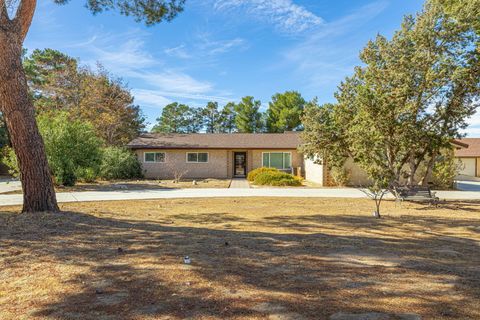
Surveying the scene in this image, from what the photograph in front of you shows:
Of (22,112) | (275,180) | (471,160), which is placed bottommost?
(275,180)

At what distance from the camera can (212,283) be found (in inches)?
147

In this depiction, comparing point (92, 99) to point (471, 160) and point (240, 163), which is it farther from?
point (471, 160)

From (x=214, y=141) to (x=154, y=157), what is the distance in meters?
5.09

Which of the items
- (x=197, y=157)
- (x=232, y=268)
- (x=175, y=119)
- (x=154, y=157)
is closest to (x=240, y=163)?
(x=197, y=157)

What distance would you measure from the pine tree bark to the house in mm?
17421

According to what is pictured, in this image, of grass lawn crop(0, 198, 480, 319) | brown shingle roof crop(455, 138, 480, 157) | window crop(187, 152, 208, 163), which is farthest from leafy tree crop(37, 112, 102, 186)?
brown shingle roof crop(455, 138, 480, 157)

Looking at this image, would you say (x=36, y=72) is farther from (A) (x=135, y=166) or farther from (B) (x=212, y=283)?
(B) (x=212, y=283)

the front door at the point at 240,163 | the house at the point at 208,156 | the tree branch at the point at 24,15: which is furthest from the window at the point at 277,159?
the tree branch at the point at 24,15

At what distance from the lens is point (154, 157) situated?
86.4 feet

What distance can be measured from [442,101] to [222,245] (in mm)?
10879

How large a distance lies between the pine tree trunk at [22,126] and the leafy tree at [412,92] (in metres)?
10.1

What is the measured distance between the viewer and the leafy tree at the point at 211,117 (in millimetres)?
56500

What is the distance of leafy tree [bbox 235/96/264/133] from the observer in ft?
165

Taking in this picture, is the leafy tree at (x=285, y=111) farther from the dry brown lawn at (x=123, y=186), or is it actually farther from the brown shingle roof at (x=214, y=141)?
the dry brown lawn at (x=123, y=186)
